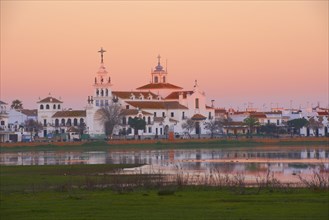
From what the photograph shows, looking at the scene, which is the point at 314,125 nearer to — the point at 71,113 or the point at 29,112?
the point at 71,113

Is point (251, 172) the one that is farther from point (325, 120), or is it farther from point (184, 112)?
point (325, 120)

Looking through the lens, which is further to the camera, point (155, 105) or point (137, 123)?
point (155, 105)

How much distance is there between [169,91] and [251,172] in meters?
116

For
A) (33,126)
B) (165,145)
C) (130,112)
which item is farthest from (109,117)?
(165,145)

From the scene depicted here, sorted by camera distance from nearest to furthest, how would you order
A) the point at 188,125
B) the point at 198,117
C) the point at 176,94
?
the point at 188,125, the point at 198,117, the point at 176,94

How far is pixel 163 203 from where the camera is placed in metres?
30.0

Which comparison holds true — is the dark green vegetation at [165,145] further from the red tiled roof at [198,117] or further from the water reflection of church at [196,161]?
the water reflection of church at [196,161]

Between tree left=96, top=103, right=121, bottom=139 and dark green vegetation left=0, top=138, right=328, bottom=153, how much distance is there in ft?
51.2

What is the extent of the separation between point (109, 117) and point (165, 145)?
20.9 meters

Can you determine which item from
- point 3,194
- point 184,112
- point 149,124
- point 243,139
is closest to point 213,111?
point 184,112

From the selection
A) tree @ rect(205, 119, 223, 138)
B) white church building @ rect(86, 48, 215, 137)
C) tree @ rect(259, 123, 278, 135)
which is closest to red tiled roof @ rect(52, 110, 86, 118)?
white church building @ rect(86, 48, 215, 137)

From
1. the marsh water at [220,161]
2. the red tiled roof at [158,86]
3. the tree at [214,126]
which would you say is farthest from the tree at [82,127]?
the marsh water at [220,161]

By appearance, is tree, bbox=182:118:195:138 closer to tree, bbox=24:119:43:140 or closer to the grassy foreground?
tree, bbox=24:119:43:140

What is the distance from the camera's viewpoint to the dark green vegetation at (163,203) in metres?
26.8
